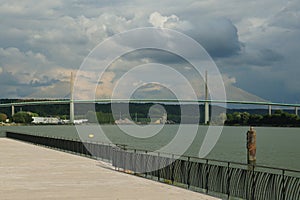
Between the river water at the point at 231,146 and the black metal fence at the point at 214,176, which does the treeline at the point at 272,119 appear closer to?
the river water at the point at 231,146

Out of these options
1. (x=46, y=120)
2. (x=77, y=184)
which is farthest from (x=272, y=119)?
(x=77, y=184)

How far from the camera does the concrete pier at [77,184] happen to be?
17.6 m

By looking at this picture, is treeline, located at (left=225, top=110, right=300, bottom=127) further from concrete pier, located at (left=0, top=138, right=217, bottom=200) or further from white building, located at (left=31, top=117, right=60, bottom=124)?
concrete pier, located at (left=0, top=138, right=217, bottom=200)

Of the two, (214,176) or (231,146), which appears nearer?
(214,176)

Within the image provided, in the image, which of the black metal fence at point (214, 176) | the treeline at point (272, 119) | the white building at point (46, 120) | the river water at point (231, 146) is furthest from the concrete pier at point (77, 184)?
the white building at point (46, 120)

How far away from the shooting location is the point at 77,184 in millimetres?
20547

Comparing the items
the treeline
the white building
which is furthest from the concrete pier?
the white building

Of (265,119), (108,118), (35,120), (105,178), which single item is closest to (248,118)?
(265,119)

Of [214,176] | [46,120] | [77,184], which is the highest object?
[46,120]

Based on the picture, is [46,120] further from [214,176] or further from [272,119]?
[214,176]

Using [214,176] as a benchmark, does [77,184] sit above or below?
below

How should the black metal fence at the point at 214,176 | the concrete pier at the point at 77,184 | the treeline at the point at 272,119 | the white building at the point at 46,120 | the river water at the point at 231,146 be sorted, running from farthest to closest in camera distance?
the white building at the point at 46,120 → the treeline at the point at 272,119 → the river water at the point at 231,146 → the concrete pier at the point at 77,184 → the black metal fence at the point at 214,176

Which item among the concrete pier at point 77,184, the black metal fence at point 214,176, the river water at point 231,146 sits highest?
the black metal fence at point 214,176

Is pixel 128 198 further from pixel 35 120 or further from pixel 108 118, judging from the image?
Result: pixel 35 120
